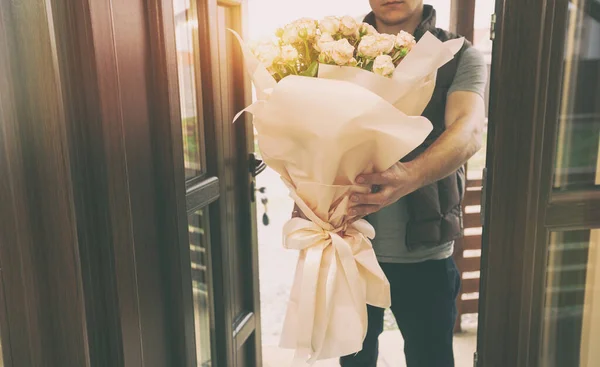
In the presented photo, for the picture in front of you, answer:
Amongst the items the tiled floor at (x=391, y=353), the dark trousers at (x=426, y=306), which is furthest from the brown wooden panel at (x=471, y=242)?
the dark trousers at (x=426, y=306)

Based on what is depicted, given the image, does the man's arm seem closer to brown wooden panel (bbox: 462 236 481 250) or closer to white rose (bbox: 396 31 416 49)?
white rose (bbox: 396 31 416 49)

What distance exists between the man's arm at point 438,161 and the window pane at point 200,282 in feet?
2.15

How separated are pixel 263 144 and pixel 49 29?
0.48m

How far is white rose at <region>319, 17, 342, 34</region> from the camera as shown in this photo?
101 centimetres

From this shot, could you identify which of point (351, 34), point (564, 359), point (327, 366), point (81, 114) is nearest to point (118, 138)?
point (81, 114)

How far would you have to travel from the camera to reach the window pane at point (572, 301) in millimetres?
1186

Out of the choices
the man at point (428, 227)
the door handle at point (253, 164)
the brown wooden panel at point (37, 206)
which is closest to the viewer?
the brown wooden panel at point (37, 206)

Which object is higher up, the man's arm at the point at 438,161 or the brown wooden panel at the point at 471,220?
the man's arm at the point at 438,161

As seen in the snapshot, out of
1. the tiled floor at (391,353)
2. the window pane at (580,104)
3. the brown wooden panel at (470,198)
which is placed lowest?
the tiled floor at (391,353)

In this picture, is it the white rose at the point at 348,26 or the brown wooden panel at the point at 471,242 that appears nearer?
the white rose at the point at 348,26

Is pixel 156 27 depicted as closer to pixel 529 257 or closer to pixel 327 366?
pixel 529 257

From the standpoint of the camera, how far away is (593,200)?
1151mm

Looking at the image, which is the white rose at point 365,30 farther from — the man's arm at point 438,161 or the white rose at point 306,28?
the man's arm at point 438,161

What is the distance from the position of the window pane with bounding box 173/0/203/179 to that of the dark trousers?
0.71 meters
